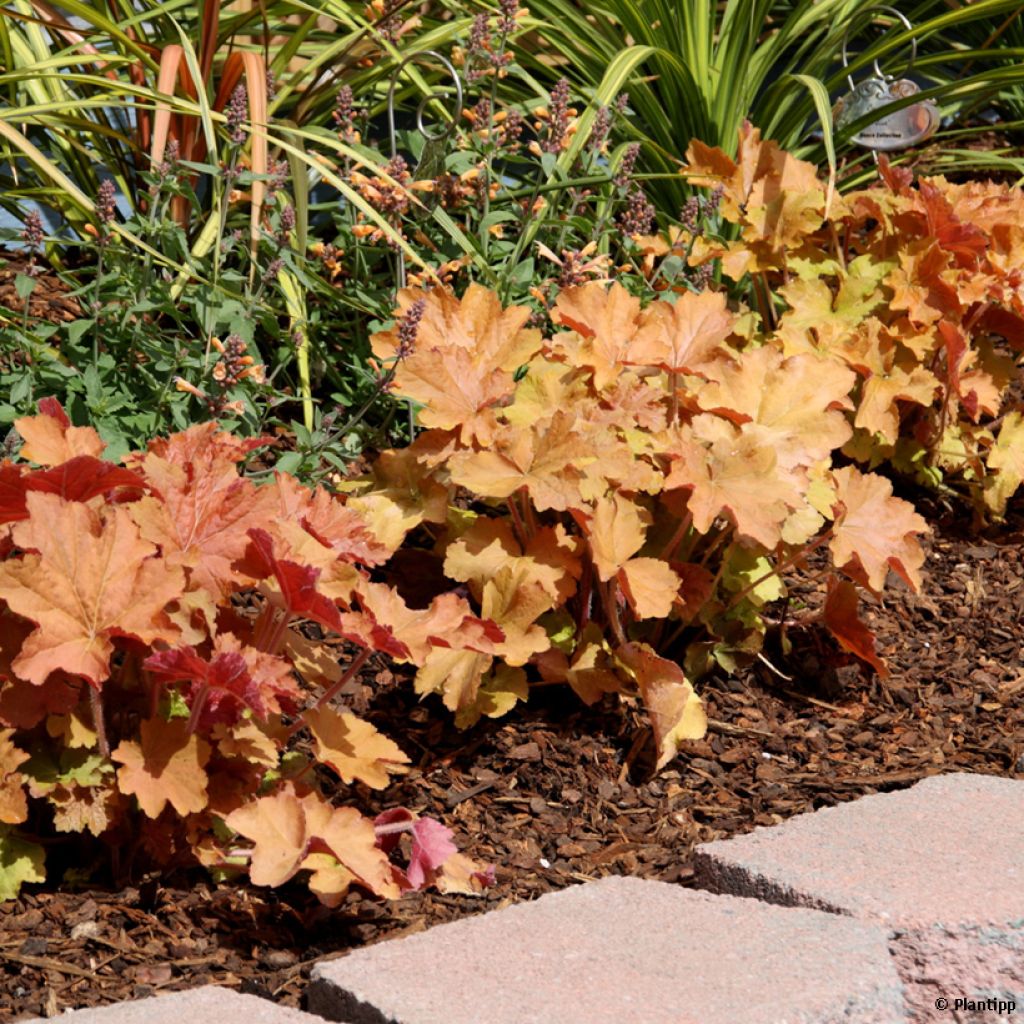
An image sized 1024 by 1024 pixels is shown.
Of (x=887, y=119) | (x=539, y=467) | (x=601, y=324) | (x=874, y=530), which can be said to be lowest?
(x=874, y=530)

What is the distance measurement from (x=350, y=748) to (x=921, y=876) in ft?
2.51

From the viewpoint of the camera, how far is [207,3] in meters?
3.14

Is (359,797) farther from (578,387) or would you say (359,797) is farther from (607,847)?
(578,387)

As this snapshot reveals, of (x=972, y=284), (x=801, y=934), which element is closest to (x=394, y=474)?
(x=801, y=934)

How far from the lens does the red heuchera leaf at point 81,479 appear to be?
171 cm

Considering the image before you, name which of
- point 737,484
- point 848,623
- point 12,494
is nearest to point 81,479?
point 12,494

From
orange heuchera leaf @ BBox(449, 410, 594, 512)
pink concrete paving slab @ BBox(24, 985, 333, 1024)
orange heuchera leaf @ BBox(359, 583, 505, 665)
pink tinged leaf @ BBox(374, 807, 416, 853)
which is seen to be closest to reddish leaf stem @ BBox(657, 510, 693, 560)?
orange heuchera leaf @ BBox(449, 410, 594, 512)

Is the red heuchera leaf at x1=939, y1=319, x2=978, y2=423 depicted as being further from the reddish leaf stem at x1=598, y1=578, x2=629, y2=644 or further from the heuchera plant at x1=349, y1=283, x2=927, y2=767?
the reddish leaf stem at x1=598, y1=578, x2=629, y2=644

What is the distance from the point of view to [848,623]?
2482 mm

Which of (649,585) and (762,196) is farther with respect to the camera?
(762,196)

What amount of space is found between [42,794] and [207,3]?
6.80ft

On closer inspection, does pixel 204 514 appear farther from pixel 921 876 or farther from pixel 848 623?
pixel 848 623

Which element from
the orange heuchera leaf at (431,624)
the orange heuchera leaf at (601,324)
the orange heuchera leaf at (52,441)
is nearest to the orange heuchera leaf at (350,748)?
the orange heuchera leaf at (431,624)

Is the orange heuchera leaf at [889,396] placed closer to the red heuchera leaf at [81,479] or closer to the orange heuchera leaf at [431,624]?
the orange heuchera leaf at [431,624]
